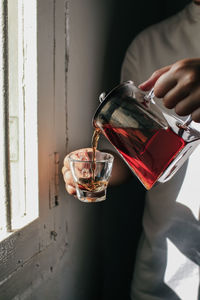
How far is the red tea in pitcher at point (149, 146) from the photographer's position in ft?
2.07

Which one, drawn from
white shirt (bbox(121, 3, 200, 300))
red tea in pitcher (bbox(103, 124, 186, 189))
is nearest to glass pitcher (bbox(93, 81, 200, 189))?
red tea in pitcher (bbox(103, 124, 186, 189))

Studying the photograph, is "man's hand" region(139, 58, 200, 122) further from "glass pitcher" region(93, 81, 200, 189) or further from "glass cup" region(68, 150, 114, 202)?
"glass cup" region(68, 150, 114, 202)

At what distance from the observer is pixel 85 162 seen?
0.72m

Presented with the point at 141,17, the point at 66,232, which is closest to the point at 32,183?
the point at 66,232

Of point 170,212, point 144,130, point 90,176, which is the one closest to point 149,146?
point 144,130

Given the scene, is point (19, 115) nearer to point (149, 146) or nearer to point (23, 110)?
point (23, 110)

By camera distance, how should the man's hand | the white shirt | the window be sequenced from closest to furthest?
the man's hand → the window → the white shirt

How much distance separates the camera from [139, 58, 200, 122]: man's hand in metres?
0.58

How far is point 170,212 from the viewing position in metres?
1.08

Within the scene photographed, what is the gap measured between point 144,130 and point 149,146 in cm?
3

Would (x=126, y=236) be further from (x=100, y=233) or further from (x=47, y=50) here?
(x=47, y=50)

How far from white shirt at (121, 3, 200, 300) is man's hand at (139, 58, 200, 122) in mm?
487

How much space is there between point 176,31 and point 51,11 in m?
0.52

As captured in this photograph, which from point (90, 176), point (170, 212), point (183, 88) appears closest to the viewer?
point (183, 88)
